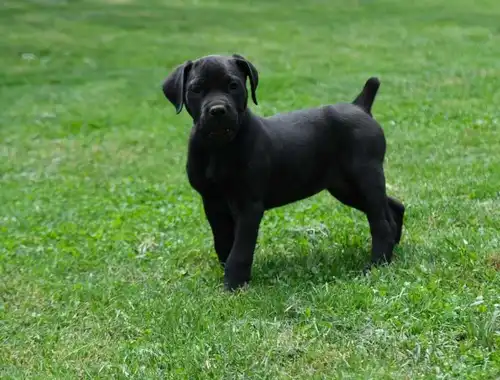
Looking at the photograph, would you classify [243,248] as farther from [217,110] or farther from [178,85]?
[178,85]

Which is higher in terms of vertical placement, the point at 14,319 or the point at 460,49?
the point at 14,319

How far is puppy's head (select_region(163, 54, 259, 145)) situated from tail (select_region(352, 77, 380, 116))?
1.11 m

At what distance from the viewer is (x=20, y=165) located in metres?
12.9

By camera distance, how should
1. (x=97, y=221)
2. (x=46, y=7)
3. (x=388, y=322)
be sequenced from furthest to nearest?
1. (x=46, y=7)
2. (x=97, y=221)
3. (x=388, y=322)

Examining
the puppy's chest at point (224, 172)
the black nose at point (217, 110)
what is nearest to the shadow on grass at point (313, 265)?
the puppy's chest at point (224, 172)

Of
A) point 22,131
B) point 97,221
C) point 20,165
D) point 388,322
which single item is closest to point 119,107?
point 22,131

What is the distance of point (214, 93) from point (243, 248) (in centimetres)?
111

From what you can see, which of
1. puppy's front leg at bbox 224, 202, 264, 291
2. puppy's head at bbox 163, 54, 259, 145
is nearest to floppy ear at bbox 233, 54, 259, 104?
puppy's head at bbox 163, 54, 259, 145

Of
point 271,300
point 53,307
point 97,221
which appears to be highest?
point 271,300

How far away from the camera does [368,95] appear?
282 inches

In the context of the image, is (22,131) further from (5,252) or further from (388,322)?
(388,322)

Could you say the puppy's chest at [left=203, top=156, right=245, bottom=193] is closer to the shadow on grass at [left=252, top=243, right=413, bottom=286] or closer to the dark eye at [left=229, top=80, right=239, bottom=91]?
the dark eye at [left=229, top=80, right=239, bottom=91]

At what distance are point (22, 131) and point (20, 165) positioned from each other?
7.97ft

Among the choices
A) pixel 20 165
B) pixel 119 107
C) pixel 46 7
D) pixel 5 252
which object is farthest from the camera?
pixel 46 7
